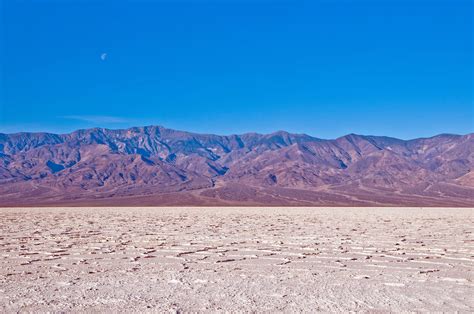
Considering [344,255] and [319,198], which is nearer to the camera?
[344,255]

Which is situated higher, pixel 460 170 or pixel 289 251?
pixel 460 170

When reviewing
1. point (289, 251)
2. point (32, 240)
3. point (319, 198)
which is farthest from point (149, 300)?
point (319, 198)

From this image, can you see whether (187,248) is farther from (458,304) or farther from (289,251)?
(458,304)

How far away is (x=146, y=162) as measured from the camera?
478 ft

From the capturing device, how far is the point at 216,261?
8.27m

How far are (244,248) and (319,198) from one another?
74379mm

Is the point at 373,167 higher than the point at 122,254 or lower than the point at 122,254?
higher

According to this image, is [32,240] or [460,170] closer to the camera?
[32,240]

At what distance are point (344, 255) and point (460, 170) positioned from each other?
5574 inches

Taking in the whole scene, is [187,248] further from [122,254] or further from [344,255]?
[344,255]

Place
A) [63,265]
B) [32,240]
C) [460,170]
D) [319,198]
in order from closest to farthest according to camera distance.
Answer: [63,265]
[32,240]
[319,198]
[460,170]

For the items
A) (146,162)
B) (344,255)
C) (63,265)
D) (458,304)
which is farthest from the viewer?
(146,162)

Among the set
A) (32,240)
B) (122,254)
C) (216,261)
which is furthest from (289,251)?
(32,240)

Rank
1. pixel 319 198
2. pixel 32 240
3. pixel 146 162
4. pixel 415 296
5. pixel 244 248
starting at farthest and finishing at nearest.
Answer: pixel 146 162 < pixel 319 198 < pixel 32 240 < pixel 244 248 < pixel 415 296
